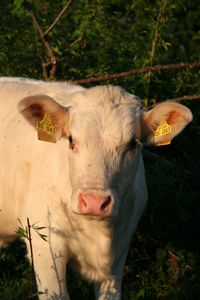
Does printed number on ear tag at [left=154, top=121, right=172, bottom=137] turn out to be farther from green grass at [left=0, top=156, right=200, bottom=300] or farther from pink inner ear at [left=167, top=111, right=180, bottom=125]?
green grass at [left=0, top=156, right=200, bottom=300]

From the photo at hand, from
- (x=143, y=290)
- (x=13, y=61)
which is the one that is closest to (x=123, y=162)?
(x=143, y=290)

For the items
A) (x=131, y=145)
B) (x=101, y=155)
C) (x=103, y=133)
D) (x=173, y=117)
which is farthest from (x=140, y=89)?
(x=101, y=155)

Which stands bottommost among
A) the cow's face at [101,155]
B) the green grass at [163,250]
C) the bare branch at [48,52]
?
the green grass at [163,250]

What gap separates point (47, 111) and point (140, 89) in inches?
109

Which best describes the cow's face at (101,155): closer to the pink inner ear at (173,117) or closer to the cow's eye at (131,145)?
the cow's eye at (131,145)

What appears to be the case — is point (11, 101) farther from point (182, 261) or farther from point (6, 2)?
point (6, 2)

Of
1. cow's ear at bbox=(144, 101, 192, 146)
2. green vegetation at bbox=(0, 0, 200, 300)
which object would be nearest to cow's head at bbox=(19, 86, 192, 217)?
cow's ear at bbox=(144, 101, 192, 146)

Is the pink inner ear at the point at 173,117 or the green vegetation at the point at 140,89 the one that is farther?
the green vegetation at the point at 140,89

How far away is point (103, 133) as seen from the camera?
5.45 meters

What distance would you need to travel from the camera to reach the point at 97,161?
532 centimetres

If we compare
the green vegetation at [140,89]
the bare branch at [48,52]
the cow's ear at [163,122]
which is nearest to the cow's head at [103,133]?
the cow's ear at [163,122]

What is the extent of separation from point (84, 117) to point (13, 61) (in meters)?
3.31

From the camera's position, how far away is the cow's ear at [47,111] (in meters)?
5.73

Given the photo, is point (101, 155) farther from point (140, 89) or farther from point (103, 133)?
point (140, 89)
